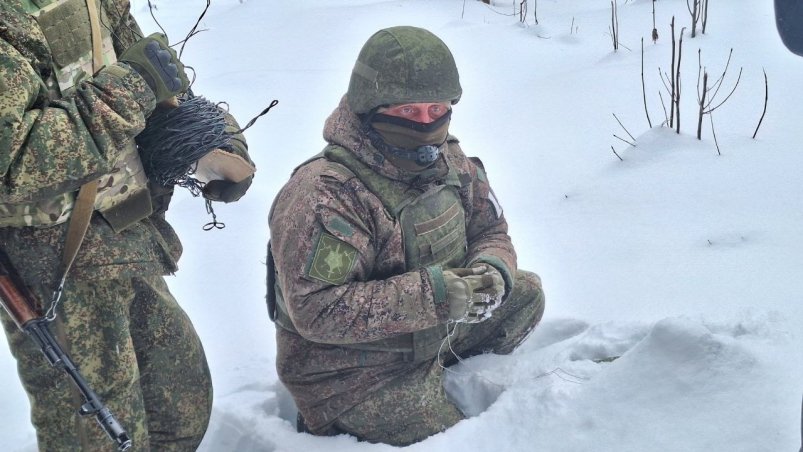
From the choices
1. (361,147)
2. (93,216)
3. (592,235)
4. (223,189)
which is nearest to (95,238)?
(93,216)

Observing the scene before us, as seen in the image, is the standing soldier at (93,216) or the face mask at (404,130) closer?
the standing soldier at (93,216)

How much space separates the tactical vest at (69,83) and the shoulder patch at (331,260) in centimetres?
57

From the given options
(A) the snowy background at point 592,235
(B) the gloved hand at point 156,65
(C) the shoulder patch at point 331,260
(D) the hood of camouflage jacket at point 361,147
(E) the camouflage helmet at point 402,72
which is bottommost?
(A) the snowy background at point 592,235

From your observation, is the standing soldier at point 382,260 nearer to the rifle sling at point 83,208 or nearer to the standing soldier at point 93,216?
the standing soldier at point 93,216

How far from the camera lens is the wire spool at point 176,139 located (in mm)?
2051

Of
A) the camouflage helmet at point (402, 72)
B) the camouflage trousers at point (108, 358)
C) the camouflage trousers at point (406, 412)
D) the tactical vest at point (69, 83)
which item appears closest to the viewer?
the tactical vest at point (69, 83)

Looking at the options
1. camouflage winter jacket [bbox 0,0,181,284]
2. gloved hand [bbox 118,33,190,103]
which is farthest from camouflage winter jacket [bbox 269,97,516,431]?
gloved hand [bbox 118,33,190,103]

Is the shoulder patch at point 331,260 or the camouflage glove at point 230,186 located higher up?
the camouflage glove at point 230,186

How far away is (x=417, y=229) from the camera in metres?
2.60

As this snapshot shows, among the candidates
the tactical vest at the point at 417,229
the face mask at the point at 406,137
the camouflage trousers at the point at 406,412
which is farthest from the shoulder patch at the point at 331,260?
the camouflage trousers at the point at 406,412

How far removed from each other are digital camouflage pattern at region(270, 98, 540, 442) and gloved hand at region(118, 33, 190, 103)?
65 centimetres

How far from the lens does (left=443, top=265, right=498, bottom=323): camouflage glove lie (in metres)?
2.48

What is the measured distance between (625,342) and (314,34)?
5.18m

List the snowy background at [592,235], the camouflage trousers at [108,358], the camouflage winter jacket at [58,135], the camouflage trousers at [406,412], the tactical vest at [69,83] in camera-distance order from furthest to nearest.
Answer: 1. the camouflage trousers at [406,412]
2. the snowy background at [592,235]
3. the camouflage trousers at [108,358]
4. the tactical vest at [69,83]
5. the camouflage winter jacket at [58,135]
